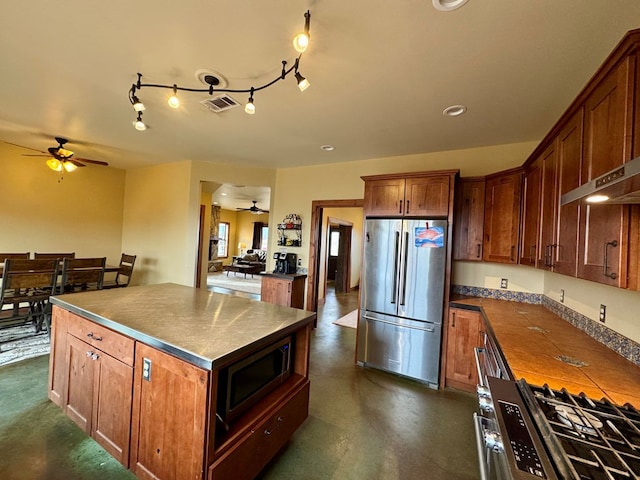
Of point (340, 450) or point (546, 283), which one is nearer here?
point (340, 450)

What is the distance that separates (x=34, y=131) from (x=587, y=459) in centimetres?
573

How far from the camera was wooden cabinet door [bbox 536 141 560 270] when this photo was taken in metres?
1.94

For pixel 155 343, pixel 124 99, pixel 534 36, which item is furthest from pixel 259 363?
pixel 124 99

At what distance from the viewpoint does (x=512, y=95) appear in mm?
2195

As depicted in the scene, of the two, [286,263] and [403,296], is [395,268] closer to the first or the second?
[403,296]

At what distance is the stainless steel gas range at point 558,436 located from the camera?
744mm

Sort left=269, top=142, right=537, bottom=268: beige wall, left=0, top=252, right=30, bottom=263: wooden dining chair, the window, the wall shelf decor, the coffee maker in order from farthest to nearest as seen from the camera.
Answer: the window → the wall shelf decor → the coffee maker → left=0, top=252, right=30, bottom=263: wooden dining chair → left=269, top=142, right=537, bottom=268: beige wall

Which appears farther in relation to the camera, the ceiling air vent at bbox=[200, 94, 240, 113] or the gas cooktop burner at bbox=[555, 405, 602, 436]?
the ceiling air vent at bbox=[200, 94, 240, 113]

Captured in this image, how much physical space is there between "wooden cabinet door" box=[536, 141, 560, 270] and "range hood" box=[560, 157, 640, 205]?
892 millimetres

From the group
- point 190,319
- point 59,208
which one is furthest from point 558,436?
point 59,208

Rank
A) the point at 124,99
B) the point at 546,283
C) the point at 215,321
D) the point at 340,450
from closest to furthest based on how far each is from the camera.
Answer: the point at 215,321 → the point at 340,450 → the point at 124,99 → the point at 546,283

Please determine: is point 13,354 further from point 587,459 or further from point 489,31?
point 489,31

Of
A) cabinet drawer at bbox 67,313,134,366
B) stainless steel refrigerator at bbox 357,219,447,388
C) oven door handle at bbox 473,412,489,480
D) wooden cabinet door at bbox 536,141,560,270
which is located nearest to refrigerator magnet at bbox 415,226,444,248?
stainless steel refrigerator at bbox 357,219,447,388

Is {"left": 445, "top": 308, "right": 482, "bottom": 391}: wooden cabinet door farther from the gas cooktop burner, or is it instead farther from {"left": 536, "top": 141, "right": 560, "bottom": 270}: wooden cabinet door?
the gas cooktop burner
